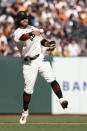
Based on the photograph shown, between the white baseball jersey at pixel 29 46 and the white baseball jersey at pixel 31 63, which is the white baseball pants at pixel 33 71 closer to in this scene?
the white baseball jersey at pixel 31 63

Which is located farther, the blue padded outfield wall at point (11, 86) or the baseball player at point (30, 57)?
the blue padded outfield wall at point (11, 86)

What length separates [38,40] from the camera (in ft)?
32.7

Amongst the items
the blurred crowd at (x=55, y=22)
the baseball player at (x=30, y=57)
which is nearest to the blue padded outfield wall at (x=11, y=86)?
the blurred crowd at (x=55, y=22)

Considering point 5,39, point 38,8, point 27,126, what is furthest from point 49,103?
point 38,8

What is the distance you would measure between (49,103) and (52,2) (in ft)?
19.3

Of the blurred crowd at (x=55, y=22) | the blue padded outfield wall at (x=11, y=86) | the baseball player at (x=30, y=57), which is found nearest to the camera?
the baseball player at (x=30, y=57)

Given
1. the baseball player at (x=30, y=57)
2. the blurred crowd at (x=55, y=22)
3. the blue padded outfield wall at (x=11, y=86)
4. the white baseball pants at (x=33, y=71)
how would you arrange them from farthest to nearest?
1. the blurred crowd at (x=55, y=22)
2. the blue padded outfield wall at (x=11, y=86)
3. the white baseball pants at (x=33, y=71)
4. the baseball player at (x=30, y=57)

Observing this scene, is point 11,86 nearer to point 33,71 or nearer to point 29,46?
point 33,71

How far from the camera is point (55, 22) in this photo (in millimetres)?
17234

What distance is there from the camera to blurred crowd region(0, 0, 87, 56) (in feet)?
51.2

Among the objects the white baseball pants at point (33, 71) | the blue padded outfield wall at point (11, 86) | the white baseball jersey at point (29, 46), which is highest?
the white baseball jersey at point (29, 46)

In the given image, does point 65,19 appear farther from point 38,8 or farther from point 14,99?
point 14,99

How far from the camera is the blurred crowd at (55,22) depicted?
15.6 meters

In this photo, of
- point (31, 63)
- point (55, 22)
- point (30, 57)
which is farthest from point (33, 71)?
point (55, 22)
